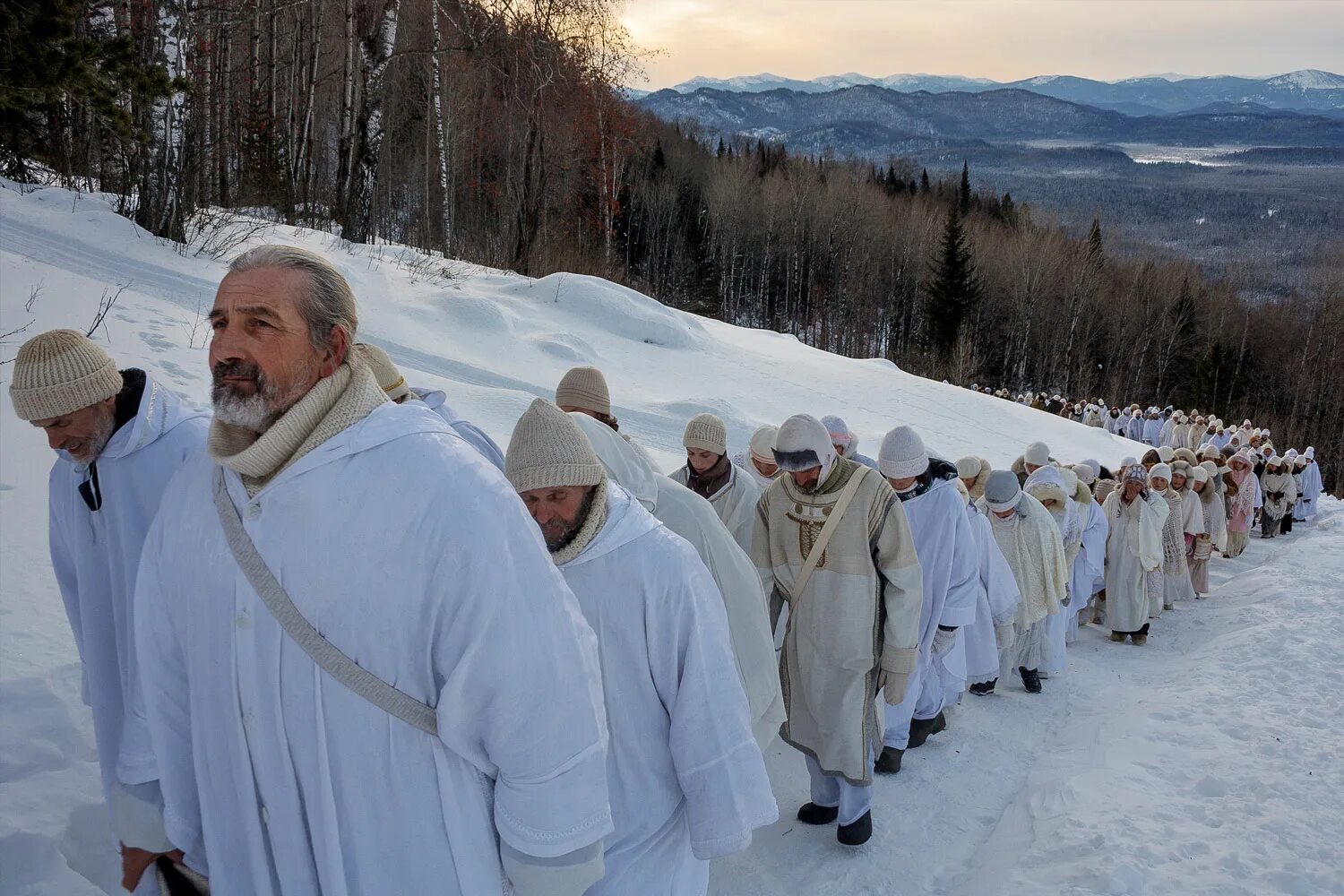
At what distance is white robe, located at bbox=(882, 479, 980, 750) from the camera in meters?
5.02

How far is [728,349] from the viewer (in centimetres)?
1727

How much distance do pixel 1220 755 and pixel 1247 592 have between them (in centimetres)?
685

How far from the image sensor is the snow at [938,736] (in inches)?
151

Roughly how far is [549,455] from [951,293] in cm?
4966

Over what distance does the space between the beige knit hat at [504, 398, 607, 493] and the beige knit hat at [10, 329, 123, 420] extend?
3.95ft

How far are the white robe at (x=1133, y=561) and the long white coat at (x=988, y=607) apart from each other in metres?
3.37

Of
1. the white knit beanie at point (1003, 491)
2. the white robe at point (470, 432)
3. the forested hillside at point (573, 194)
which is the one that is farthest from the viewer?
the forested hillside at point (573, 194)

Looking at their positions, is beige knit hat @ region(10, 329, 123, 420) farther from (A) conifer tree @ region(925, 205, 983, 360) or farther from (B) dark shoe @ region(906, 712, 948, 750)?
(A) conifer tree @ region(925, 205, 983, 360)

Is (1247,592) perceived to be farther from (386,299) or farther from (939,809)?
(386,299)

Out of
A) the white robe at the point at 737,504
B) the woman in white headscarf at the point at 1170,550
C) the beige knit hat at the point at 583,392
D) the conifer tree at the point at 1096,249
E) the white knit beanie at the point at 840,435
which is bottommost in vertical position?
the woman in white headscarf at the point at 1170,550

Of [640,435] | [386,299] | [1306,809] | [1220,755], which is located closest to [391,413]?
[1306,809]

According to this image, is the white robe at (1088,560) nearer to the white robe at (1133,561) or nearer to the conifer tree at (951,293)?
the white robe at (1133,561)

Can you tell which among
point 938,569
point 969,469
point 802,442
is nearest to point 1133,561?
point 969,469

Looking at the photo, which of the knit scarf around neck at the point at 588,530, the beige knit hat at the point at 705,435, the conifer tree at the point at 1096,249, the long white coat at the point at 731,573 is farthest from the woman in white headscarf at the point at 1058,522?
the conifer tree at the point at 1096,249
